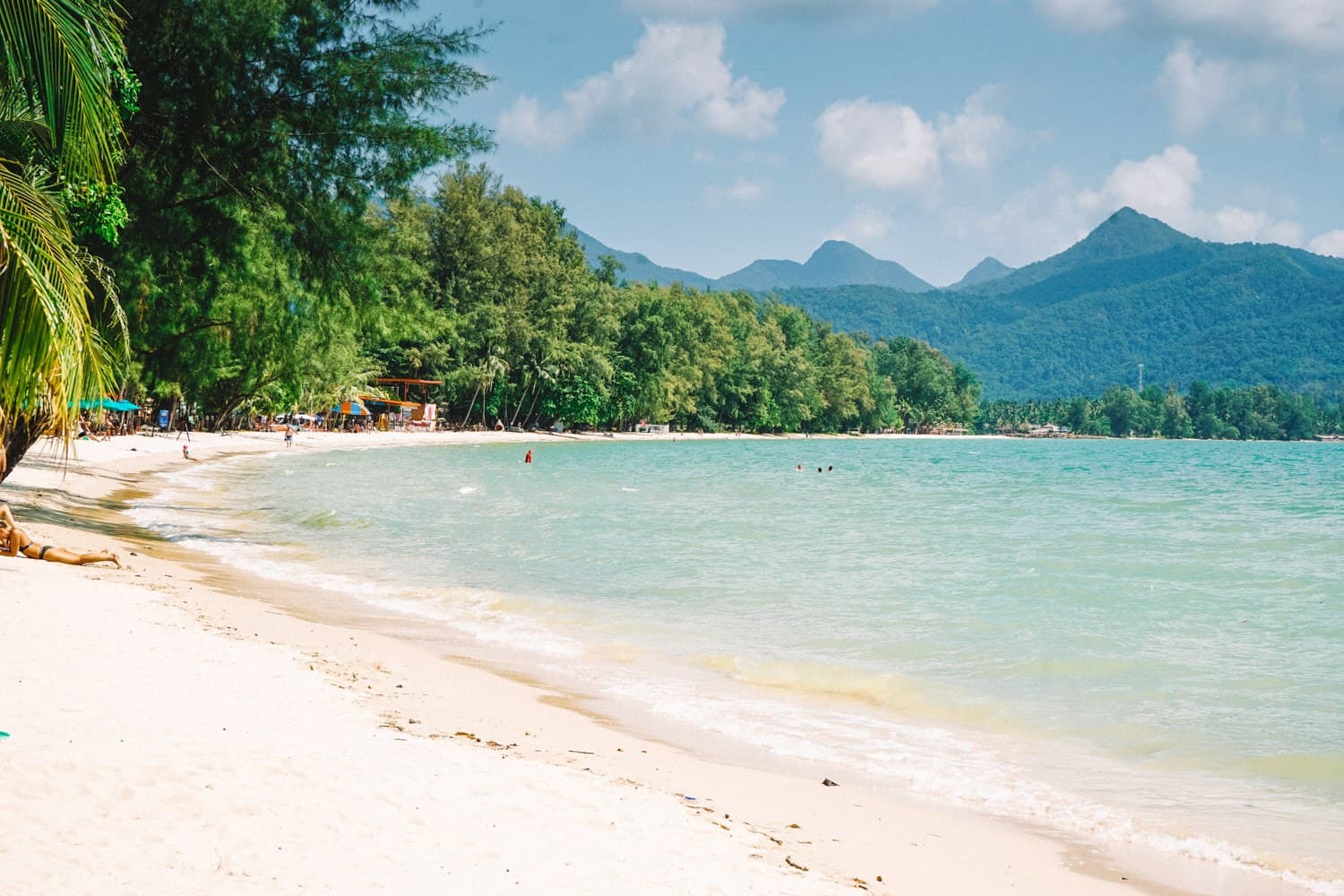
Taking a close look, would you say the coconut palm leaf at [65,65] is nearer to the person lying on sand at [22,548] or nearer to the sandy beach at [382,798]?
the sandy beach at [382,798]

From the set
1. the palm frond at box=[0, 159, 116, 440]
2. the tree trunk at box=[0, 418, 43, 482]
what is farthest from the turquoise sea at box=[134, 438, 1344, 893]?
the palm frond at box=[0, 159, 116, 440]

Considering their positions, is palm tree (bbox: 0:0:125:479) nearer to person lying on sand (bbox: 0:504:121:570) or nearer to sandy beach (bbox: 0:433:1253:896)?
sandy beach (bbox: 0:433:1253:896)

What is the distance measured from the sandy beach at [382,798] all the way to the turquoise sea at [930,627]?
1.01 m

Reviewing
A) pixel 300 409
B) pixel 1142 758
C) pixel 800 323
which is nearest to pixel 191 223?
pixel 1142 758

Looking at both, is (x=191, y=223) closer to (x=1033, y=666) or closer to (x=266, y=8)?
(x=266, y=8)

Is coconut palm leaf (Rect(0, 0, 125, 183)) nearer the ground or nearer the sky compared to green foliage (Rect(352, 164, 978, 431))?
nearer the ground

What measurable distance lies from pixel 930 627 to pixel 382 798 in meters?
9.32

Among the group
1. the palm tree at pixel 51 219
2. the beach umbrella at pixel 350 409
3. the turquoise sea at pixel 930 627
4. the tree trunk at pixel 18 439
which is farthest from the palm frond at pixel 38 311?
the beach umbrella at pixel 350 409

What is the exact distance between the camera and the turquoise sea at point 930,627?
7.09 meters

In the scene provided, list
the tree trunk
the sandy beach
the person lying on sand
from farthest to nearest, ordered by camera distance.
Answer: the tree trunk
the person lying on sand
the sandy beach

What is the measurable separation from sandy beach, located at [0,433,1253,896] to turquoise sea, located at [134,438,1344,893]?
3.32ft

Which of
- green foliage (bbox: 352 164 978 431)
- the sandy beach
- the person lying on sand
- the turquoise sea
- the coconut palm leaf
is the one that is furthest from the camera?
green foliage (bbox: 352 164 978 431)

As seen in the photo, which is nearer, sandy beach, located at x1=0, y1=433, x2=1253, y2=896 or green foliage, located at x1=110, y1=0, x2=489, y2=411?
sandy beach, located at x1=0, y1=433, x2=1253, y2=896

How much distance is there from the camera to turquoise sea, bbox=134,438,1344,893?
7.09 m
